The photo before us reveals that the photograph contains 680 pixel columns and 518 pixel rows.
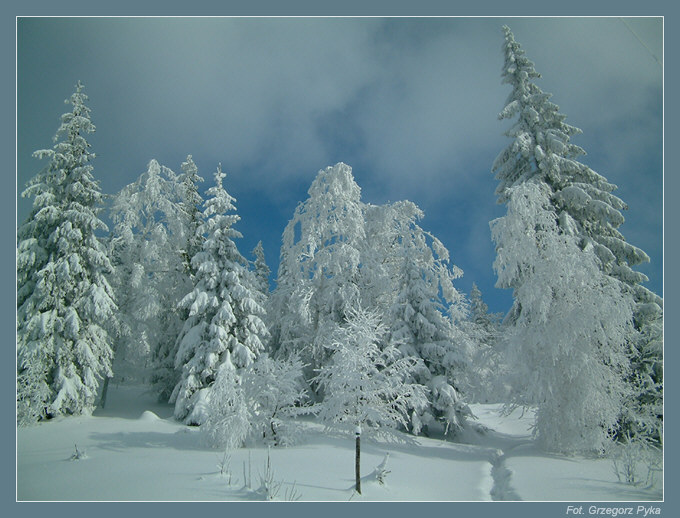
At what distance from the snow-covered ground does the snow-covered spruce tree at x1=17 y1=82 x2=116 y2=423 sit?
157 cm

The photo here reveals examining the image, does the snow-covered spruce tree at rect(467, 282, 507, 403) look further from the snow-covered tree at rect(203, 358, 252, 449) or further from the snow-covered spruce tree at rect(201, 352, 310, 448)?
the snow-covered tree at rect(203, 358, 252, 449)

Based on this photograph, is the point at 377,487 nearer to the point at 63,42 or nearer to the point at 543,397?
the point at 543,397

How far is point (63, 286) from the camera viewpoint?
1705 centimetres

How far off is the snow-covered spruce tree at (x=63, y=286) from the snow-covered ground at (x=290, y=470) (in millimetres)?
1572

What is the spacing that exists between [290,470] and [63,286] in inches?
535

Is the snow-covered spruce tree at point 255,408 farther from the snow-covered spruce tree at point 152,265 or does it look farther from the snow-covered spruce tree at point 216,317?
the snow-covered spruce tree at point 152,265

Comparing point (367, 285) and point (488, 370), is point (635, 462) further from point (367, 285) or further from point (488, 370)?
point (367, 285)

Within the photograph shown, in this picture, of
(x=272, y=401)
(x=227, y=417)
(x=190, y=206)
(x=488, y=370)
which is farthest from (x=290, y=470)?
(x=190, y=206)

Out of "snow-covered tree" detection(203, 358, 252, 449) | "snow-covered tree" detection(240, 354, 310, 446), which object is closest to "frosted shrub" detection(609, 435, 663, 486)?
"snow-covered tree" detection(240, 354, 310, 446)

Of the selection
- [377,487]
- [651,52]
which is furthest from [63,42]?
[651,52]

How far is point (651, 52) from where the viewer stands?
421 inches

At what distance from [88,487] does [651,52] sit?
17.7 m

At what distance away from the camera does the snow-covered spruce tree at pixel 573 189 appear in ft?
43.6

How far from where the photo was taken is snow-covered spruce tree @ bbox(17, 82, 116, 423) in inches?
617
